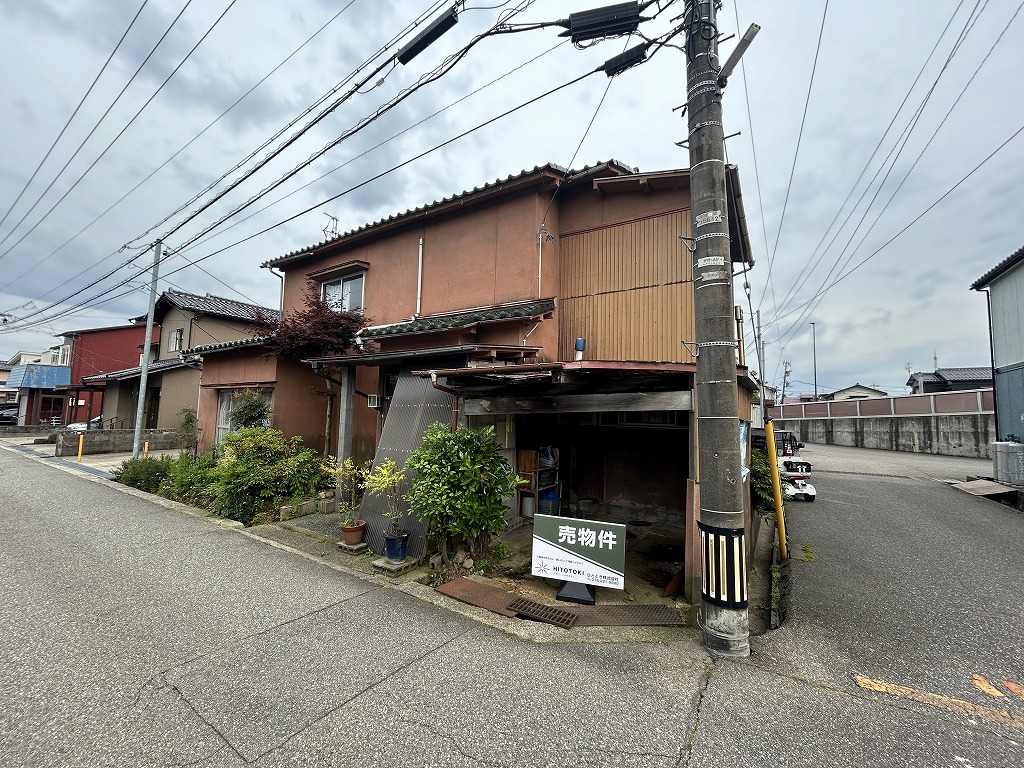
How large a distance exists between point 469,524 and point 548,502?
280 cm

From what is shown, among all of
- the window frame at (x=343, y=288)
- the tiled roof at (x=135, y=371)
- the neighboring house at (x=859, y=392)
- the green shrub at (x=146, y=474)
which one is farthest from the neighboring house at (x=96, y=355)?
the neighboring house at (x=859, y=392)

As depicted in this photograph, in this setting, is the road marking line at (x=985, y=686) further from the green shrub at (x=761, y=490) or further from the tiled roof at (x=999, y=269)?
the tiled roof at (x=999, y=269)

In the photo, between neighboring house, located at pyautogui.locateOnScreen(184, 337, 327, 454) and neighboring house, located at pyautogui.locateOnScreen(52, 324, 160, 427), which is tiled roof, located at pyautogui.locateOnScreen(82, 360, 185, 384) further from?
neighboring house, located at pyautogui.locateOnScreen(184, 337, 327, 454)

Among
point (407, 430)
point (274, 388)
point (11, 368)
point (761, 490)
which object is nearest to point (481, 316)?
point (407, 430)

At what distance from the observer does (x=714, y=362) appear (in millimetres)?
3947

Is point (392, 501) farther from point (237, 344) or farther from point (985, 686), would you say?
point (237, 344)

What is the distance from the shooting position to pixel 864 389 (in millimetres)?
49875

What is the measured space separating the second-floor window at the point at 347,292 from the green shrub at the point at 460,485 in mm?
6150

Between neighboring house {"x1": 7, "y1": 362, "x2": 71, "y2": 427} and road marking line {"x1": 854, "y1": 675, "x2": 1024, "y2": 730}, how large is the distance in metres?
36.6

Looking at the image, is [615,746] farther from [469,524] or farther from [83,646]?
[83,646]

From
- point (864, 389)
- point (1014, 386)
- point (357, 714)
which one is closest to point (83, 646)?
point (357, 714)

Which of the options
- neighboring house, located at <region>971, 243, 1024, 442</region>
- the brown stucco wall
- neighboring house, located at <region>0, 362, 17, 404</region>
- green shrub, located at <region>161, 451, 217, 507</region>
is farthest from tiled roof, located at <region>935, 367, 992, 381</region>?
neighboring house, located at <region>0, 362, 17, 404</region>

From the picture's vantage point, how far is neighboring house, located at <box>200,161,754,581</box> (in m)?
5.87

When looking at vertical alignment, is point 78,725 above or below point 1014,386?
below
